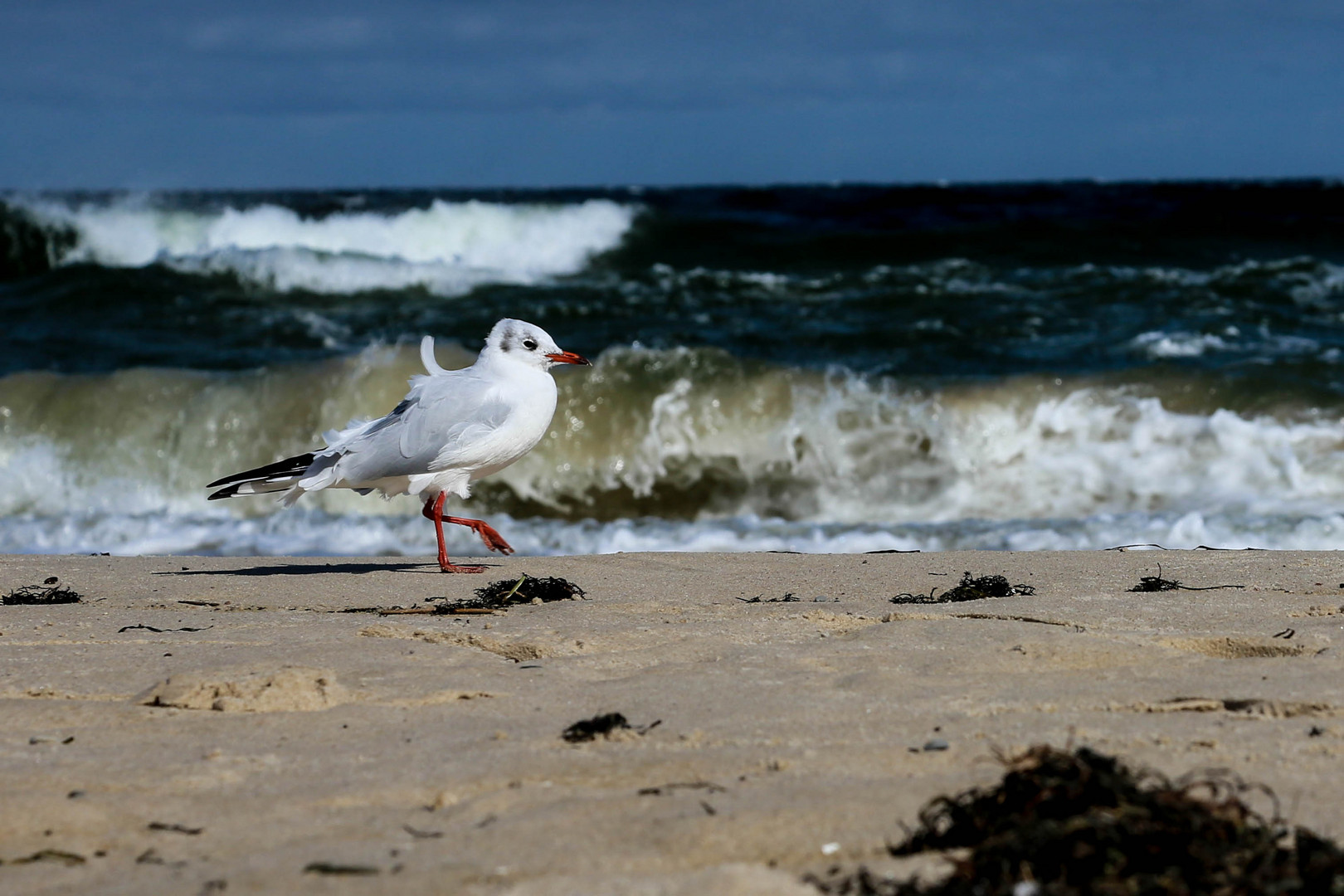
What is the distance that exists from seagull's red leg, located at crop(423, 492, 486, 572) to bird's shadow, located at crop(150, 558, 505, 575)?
59 mm

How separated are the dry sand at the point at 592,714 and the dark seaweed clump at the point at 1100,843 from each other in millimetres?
127

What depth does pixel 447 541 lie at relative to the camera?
313 inches

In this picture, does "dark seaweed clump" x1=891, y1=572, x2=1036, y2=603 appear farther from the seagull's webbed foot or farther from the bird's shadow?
the bird's shadow

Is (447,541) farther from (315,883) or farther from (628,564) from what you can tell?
(315,883)

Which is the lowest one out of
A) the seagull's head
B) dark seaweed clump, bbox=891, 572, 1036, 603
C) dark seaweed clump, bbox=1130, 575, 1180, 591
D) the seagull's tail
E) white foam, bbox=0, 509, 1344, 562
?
white foam, bbox=0, 509, 1344, 562

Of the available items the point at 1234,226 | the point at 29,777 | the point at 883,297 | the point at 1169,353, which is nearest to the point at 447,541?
the point at 29,777

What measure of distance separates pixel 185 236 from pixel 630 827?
2555 centimetres

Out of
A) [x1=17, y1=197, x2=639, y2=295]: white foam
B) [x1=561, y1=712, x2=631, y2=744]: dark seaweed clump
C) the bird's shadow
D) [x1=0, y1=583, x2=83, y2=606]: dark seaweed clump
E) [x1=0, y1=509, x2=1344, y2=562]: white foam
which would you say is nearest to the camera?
[x1=561, y1=712, x2=631, y2=744]: dark seaweed clump

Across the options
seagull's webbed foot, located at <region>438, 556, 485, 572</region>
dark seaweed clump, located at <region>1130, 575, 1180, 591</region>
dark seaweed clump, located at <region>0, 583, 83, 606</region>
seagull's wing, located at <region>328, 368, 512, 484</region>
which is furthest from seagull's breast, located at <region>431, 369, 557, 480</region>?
dark seaweed clump, located at <region>1130, 575, 1180, 591</region>

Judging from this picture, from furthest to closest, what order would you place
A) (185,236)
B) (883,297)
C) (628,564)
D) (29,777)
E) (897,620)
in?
1. (185,236)
2. (883,297)
3. (628,564)
4. (897,620)
5. (29,777)

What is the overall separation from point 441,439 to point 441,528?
0.43 metres

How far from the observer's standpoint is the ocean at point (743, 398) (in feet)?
26.0

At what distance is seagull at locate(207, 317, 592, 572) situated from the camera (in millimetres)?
5426

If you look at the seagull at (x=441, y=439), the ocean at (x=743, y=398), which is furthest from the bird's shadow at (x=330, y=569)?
the ocean at (x=743, y=398)
